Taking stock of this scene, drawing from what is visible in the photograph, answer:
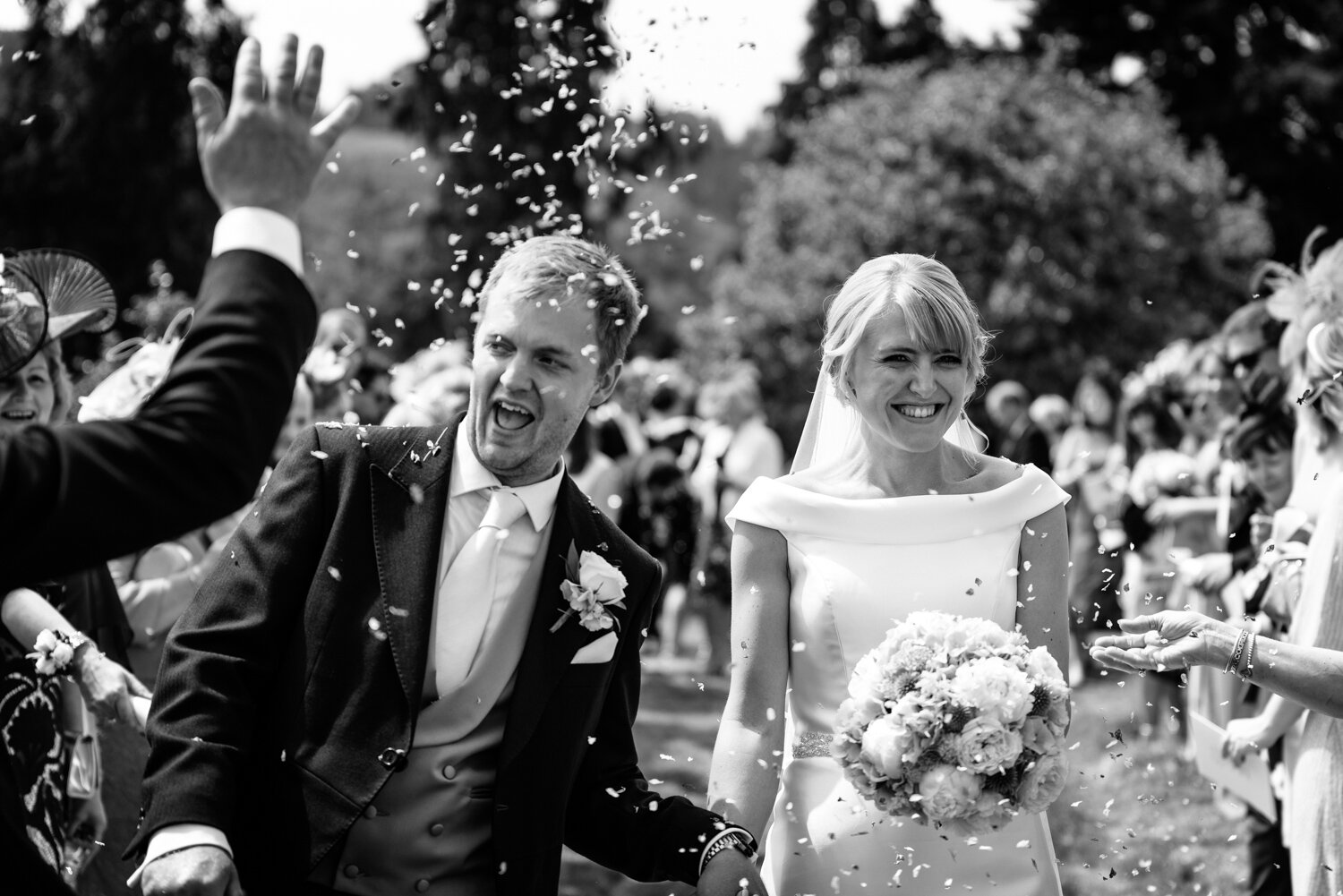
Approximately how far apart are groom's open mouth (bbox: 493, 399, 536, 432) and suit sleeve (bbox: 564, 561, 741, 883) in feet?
1.86

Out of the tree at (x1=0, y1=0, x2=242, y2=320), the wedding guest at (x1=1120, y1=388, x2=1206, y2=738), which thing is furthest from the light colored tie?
the tree at (x1=0, y1=0, x2=242, y2=320)

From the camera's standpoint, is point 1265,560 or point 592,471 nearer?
point 1265,560

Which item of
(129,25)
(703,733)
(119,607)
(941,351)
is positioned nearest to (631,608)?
(941,351)

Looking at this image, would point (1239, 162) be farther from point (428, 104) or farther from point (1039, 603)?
point (1039, 603)

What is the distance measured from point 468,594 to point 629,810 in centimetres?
66

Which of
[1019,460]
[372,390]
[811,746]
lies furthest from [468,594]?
[1019,460]

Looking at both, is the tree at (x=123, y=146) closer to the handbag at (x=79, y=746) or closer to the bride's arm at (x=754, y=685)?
the handbag at (x=79, y=746)

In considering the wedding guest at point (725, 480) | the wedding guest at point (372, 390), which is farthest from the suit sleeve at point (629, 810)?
the wedding guest at point (725, 480)

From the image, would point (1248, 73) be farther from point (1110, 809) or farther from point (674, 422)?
point (1110, 809)

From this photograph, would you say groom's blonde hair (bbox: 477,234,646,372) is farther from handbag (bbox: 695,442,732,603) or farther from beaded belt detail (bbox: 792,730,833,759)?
handbag (bbox: 695,442,732,603)

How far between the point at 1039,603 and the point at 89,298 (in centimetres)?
303

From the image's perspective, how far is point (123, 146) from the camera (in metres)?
27.4

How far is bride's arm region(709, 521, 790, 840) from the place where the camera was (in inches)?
143

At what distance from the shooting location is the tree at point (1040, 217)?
29844mm
